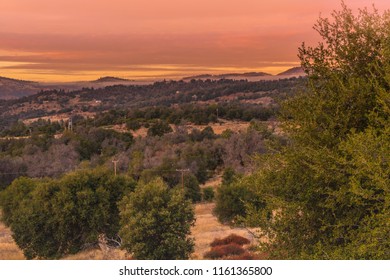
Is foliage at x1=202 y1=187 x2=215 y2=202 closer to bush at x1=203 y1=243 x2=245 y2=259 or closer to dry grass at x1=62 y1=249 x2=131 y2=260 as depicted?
dry grass at x1=62 y1=249 x2=131 y2=260

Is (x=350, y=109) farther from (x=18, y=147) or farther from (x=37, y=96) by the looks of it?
(x=37, y=96)

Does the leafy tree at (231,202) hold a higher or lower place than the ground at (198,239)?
higher

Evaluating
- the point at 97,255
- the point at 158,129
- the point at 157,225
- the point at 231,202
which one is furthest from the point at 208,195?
the point at 158,129

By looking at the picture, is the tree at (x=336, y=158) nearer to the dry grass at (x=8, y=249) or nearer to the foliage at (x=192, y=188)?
the dry grass at (x=8, y=249)

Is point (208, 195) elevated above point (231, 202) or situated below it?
below

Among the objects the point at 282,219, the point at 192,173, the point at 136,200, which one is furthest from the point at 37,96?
the point at 282,219

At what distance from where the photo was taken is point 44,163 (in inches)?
3100

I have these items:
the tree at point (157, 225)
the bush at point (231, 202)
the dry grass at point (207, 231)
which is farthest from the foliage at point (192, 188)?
the tree at point (157, 225)

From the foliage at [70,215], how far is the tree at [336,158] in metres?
24.9

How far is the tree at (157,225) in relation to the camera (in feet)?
112

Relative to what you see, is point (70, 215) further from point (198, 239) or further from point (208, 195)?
point (208, 195)

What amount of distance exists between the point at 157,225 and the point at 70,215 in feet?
41.0

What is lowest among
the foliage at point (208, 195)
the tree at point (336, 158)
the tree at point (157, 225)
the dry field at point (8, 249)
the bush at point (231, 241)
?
the dry field at point (8, 249)

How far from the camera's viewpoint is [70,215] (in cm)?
4431
